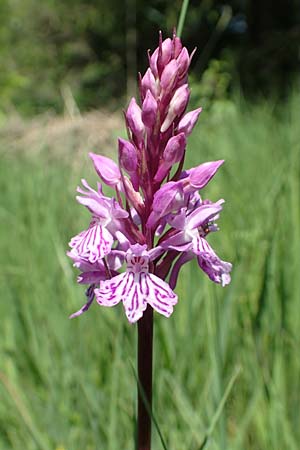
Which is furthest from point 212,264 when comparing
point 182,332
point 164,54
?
point 182,332

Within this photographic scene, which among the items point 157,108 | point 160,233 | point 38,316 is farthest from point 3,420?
point 157,108

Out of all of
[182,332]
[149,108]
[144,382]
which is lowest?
[182,332]

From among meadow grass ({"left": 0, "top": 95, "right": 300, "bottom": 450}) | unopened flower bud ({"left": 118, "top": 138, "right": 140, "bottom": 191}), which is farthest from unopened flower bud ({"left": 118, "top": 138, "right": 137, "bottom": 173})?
meadow grass ({"left": 0, "top": 95, "right": 300, "bottom": 450})

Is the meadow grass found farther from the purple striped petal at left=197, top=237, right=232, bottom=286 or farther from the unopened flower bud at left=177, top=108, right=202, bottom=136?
the unopened flower bud at left=177, top=108, right=202, bottom=136

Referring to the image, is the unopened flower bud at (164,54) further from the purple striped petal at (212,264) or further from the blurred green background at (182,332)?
the blurred green background at (182,332)

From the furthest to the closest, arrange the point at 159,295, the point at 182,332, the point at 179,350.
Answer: the point at 182,332
the point at 179,350
the point at 159,295

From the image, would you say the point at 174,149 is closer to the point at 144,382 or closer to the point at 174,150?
the point at 174,150

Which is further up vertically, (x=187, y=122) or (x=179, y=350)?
(x=187, y=122)
